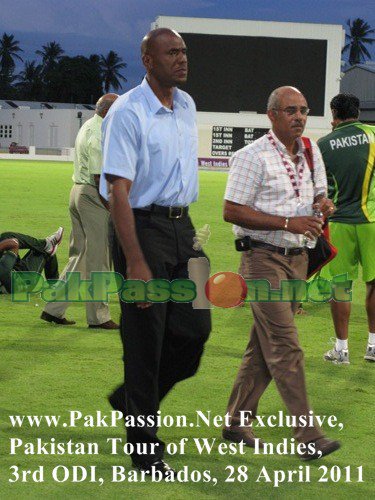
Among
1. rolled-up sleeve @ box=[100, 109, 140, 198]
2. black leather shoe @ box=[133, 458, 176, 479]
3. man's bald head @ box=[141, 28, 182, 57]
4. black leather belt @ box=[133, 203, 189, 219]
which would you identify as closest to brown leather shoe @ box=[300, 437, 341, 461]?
black leather shoe @ box=[133, 458, 176, 479]

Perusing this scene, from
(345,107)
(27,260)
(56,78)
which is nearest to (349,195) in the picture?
(345,107)

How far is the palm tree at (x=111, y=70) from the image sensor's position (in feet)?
514

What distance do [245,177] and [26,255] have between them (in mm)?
5646

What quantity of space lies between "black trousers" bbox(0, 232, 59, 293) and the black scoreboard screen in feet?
153

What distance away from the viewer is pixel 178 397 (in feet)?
22.4

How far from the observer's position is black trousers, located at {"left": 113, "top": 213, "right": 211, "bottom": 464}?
5.03m

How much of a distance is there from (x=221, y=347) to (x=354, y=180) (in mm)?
1876

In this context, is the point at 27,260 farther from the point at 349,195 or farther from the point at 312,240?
the point at 312,240

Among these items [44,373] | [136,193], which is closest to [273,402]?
[44,373]

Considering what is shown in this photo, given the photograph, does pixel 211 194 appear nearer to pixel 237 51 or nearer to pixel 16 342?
pixel 16 342

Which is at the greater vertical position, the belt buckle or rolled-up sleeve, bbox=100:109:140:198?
rolled-up sleeve, bbox=100:109:140:198

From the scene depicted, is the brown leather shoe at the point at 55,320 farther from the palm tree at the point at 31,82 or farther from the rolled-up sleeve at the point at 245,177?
the palm tree at the point at 31,82

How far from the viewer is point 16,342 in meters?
8.62

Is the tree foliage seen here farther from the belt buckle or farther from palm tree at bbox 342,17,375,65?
the belt buckle
